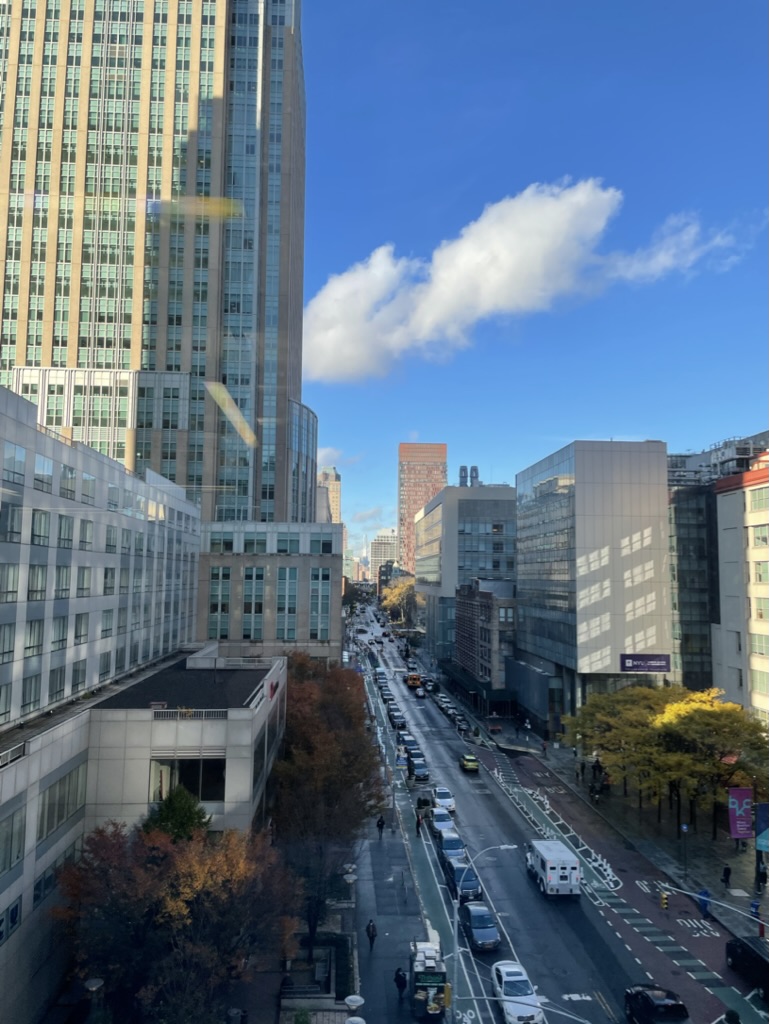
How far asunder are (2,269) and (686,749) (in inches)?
4106

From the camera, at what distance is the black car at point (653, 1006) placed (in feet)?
82.4

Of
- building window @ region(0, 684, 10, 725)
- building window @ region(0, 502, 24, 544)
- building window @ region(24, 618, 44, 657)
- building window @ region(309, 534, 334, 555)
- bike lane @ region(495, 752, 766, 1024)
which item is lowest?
bike lane @ region(495, 752, 766, 1024)

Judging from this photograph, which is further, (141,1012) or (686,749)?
(686,749)

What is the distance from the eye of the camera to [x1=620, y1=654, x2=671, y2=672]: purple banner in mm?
65500

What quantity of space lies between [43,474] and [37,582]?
4922mm

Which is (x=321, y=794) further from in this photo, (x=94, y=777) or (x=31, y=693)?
(x=31, y=693)

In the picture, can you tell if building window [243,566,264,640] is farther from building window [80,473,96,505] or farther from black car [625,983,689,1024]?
black car [625,983,689,1024]

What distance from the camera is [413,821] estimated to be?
49406mm

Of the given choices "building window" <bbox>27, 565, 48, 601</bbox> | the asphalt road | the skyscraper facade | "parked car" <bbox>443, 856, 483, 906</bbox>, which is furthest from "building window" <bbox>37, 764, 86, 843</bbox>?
the skyscraper facade

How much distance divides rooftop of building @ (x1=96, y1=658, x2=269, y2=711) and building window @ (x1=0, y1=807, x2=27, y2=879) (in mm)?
8285

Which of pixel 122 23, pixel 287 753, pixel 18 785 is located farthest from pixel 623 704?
pixel 122 23

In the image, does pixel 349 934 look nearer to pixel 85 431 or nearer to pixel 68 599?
pixel 68 599

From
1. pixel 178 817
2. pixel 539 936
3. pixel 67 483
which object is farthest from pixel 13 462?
pixel 539 936

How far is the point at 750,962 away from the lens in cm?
2894
